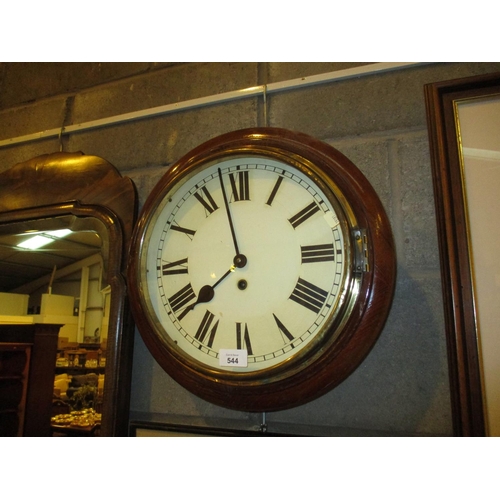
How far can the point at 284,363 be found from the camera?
585mm

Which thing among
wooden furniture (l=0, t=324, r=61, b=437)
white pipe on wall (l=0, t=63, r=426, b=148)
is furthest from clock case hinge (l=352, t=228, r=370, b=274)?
wooden furniture (l=0, t=324, r=61, b=437)

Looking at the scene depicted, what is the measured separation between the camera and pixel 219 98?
83cm

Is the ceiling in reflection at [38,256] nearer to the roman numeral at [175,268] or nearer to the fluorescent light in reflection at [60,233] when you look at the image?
the fluorescent light in reflection at [60,233]

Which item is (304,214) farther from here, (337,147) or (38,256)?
(38,256)

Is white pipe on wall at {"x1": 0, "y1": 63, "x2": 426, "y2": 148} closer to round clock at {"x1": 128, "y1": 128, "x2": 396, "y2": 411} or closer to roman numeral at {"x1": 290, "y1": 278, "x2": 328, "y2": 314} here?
round clock at {"x1": 128, "y1": 128, "x2": 396, "y2": 411}

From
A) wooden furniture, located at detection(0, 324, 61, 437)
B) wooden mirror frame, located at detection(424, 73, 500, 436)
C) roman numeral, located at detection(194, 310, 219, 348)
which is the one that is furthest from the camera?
wooden furniture, located at detection(0, 324, 61, 437)

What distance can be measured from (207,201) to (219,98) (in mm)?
250

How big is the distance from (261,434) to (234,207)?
0.38 m

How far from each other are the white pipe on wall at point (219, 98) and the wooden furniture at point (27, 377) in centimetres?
47

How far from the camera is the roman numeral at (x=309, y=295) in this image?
1.98 feet

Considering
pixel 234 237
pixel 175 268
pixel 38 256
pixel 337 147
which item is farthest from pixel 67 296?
pixel 337 147

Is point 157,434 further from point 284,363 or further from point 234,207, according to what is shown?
point 234,207

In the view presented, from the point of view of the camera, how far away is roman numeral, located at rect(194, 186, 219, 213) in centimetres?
71

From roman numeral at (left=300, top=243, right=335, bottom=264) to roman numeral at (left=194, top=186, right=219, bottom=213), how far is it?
180 mm
